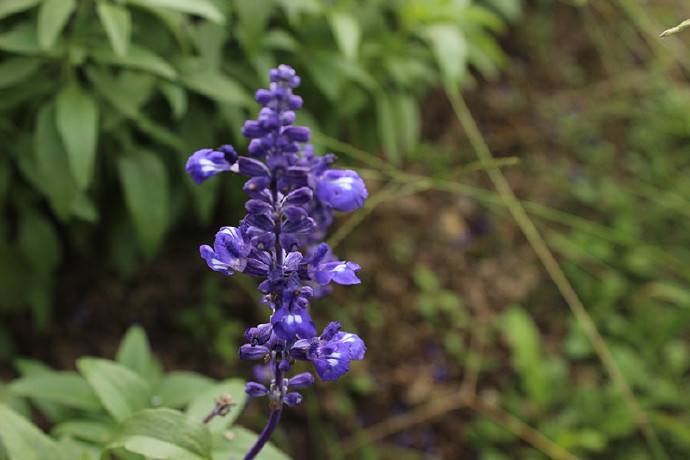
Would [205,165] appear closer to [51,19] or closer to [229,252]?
[229,252]

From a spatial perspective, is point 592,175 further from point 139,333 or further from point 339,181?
point 339,181

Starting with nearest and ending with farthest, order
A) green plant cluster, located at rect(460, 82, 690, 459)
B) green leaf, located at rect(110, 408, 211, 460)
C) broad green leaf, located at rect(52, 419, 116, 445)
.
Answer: green leaf, located at rect(110, 408, 211, 460) < broad green leaf, located at rect(52, 419, 116, 445) < green plant cluster, located at rect(460, 82, 690, 459)

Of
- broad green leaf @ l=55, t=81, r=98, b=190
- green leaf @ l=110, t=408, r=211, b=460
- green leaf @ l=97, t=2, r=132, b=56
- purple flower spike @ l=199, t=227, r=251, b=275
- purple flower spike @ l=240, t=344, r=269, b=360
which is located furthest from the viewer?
broad green leaf @ l=55, t=81, r=98, b=190

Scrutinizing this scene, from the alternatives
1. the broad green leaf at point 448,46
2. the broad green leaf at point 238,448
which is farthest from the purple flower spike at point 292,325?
the broad green leaf at point 448,46

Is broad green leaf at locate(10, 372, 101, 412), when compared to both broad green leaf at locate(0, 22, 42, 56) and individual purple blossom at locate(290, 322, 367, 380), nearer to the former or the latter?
broad green leaf at locate(0, 22, 42, 56)

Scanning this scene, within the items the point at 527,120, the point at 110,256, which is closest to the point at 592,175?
the point at 527,120

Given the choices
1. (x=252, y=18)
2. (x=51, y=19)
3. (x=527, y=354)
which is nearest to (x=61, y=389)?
(x=51, y=19)

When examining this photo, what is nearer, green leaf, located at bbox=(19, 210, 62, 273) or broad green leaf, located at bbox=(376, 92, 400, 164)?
green leaf, located at bbox=(19, 210, 62, 273)

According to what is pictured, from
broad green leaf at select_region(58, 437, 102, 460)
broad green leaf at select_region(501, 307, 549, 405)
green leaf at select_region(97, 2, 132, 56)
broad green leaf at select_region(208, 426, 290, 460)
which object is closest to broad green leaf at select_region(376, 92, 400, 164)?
broad green leaf at select_region(501, 307, 549, 405)
